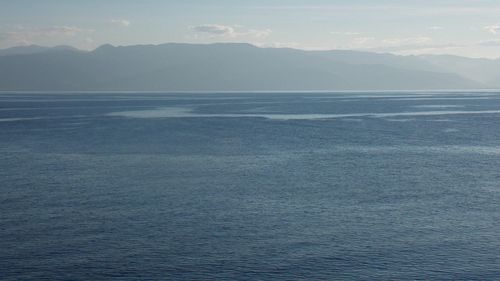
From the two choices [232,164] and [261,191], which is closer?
[261,191]

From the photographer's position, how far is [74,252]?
3300cm

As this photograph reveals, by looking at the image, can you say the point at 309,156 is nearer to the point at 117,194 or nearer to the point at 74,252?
the point at 117,194

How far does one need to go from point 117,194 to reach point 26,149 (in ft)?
97.6

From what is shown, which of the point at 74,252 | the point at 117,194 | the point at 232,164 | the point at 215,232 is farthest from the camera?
the point at 232,164

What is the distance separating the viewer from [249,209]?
1656 inches

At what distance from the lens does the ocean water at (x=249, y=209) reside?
3145 centimetres

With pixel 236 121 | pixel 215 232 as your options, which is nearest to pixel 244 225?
pixel 215 232

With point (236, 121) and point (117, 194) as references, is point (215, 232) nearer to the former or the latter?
point (117, 194)

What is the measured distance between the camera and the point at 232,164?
200 feet

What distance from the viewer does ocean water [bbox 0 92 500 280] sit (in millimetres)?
31453

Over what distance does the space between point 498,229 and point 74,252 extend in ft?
74.9

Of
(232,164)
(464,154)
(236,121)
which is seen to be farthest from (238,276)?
(236,121)

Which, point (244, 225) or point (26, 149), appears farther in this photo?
point (26, 149)

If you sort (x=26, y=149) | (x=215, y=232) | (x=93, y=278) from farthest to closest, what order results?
(x=26, y=149), (x=215, y=232), (x=93, y=278)
